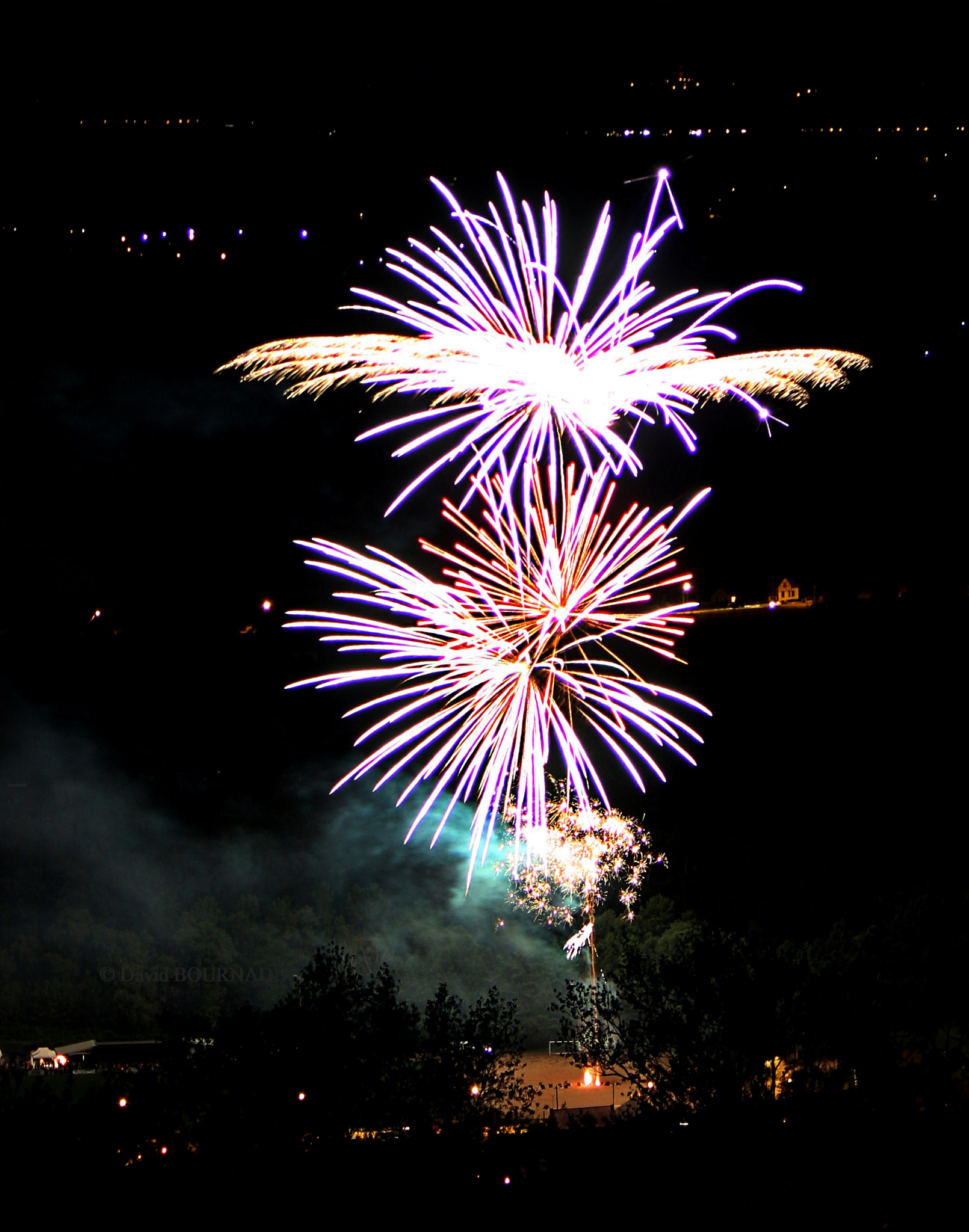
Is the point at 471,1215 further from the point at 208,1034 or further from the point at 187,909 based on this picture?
the point at 187,909

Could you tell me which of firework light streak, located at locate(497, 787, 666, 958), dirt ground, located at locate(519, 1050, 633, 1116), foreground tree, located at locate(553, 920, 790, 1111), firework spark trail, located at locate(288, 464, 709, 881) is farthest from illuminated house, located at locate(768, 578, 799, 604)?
firework spark trail, located at locate(288, 464, 709, 881)

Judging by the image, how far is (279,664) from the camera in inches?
1503

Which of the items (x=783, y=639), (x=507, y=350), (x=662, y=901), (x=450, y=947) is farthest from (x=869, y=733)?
(x=507, y=350)

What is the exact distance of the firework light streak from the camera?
86.0 ft

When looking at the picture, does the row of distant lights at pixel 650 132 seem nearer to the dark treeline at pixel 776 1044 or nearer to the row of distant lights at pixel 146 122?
the row of distant lights at pixel 146 122

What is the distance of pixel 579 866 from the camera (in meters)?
27.8

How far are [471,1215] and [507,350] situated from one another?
7.79 m

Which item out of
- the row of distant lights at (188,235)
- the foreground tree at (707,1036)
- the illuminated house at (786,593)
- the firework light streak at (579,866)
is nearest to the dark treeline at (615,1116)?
the foreground tree at (707,1036)

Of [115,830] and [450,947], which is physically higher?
[115,830]

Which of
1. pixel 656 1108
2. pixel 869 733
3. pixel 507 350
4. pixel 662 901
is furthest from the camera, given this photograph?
pixel 869 733

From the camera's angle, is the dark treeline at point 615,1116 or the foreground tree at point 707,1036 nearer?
the dark treeline at point 615,1116

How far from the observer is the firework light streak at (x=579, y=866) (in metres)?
26.2

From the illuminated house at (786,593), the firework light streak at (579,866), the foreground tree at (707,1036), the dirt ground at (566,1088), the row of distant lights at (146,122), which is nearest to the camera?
the row of distant lights at (146,122)

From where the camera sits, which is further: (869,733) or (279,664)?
(279,664)
